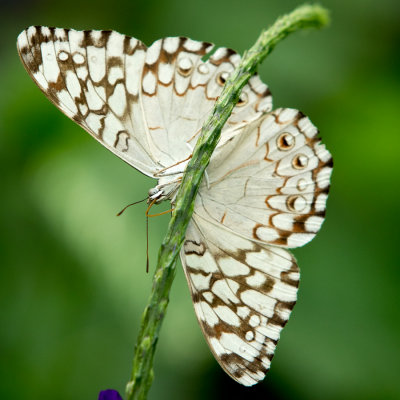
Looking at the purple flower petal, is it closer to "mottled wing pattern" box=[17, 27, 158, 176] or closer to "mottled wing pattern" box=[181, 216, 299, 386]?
"mottled wing pattern" box=[181, 216, 299, 386]

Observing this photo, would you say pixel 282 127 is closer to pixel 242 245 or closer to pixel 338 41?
pixel 242 245

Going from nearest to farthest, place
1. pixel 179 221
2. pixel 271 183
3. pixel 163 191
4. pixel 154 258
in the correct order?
pixel 179 221 → pixel 163 191 → pixel 271 183 → pixel 154 258

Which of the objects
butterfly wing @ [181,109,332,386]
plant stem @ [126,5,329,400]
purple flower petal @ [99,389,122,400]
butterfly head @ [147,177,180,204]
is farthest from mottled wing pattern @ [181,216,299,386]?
plant stem @ [126,5,329,400]

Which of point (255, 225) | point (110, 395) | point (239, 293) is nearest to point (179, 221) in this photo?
point (110, 395)

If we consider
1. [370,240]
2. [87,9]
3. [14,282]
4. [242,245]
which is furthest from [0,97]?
[370,240]

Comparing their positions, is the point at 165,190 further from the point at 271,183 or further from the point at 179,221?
the point at 179,221

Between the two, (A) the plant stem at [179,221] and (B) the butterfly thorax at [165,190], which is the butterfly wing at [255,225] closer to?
(B) the butterfly thorax at [165,190]
